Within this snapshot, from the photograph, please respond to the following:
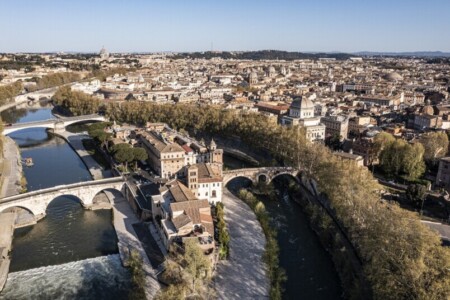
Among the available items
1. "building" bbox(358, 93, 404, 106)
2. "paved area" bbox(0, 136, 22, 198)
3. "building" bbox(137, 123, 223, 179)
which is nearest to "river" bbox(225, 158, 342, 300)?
"building" bbox(137, 123, 223, 179)

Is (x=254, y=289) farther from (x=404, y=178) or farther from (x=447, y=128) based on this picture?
(x=447, y=128)

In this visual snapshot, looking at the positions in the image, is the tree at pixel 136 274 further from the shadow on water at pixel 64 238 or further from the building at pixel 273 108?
the building at pixel 273 108

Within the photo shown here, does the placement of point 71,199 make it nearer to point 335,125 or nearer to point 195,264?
point 195,264

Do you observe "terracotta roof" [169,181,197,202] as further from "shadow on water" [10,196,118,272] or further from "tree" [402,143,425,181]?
"tree" [402,143,425,181]

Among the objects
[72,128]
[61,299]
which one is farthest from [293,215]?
[72,128]

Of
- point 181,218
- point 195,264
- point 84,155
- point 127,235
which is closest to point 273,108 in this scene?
point 84,155

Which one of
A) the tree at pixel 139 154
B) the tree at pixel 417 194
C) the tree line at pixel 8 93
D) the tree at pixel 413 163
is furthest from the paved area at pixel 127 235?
the tree line at pixel 8 93
